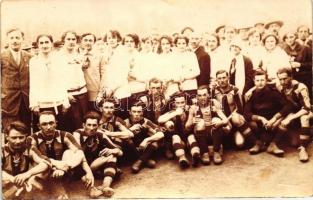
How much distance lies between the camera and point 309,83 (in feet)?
6.53

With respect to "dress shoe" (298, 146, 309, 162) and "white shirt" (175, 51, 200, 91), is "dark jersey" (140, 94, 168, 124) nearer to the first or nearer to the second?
"white shirt" (175, 51, 200, 91)

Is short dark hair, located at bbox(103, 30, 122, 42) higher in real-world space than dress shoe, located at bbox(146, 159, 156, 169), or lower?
higher

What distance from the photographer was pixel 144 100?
2.00 metres

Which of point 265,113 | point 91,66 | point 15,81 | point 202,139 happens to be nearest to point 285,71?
point 265,113

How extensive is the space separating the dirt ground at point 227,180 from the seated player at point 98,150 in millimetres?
45

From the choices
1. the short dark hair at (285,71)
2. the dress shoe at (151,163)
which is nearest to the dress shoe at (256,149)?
the short dark hair at (285,71)

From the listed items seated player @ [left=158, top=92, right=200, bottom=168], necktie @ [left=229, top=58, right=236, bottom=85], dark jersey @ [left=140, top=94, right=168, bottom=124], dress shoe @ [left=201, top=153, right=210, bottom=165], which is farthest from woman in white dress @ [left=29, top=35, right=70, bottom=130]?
necktie @ [left=229, top=58, right=236, bottom=85]

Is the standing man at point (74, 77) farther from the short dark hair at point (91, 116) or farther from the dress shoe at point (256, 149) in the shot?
the dress shoe at point (256, 149)

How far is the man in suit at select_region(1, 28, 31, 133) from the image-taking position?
1.98m

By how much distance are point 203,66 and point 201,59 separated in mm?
38

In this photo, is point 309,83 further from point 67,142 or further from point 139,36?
point 67,142

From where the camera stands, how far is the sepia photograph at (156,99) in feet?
6.39

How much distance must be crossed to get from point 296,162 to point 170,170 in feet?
2.06

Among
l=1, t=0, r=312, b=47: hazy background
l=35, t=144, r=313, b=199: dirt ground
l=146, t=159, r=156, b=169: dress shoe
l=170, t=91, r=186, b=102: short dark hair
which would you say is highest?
l=1, t=0, r=312, b=47: hazy background
